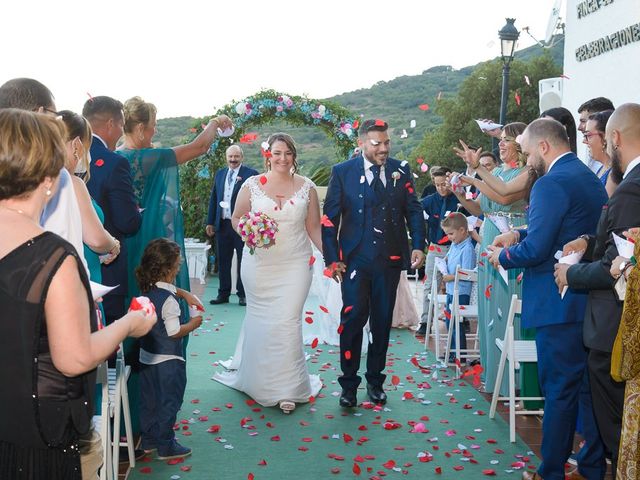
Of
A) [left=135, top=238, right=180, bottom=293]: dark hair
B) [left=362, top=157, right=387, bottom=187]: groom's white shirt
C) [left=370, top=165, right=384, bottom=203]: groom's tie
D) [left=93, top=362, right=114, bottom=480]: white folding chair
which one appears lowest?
[left=93, top=362, right=114, bottom=480]: white folding chair

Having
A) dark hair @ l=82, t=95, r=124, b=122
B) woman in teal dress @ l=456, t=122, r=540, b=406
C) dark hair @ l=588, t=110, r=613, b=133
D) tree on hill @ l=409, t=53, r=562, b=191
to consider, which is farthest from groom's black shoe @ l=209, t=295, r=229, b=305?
tree on hill @ l=409, t=53, r=562, b=191

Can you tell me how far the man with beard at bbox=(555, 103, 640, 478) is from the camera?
12.1ft

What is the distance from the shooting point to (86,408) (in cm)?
253

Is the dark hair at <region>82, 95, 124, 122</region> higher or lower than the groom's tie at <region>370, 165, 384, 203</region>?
higher

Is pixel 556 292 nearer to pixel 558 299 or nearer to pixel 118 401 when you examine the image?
pixel 558 299

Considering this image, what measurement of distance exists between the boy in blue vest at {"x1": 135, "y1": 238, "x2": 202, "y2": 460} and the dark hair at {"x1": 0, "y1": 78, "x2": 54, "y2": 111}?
1.37 m

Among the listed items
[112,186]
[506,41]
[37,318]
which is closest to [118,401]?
[112,186]

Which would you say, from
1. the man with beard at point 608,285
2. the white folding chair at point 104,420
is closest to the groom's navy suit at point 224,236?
the white folding chair at point 104,420

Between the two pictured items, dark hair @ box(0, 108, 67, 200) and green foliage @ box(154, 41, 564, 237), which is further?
green foliage @ box(154, 41, 564, 237)

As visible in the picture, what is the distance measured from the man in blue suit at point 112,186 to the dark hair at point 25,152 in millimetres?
2467

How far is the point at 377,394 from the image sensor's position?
6.59 m

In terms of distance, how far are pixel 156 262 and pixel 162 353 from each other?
0.60 m

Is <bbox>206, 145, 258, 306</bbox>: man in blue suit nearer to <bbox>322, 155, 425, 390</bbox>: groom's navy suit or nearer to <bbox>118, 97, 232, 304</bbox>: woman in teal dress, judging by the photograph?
<bbox>322, 155, 425, 390</bbox>: groom's navy suit

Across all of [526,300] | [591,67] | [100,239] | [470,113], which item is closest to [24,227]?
[100,239]
